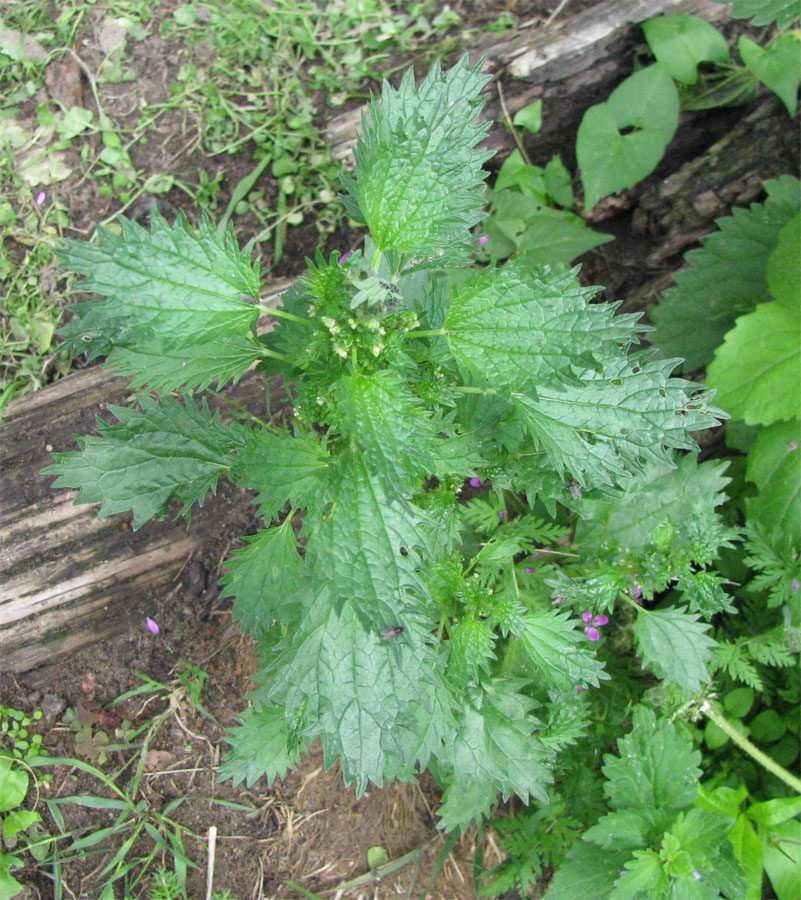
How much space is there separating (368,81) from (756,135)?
1866mm

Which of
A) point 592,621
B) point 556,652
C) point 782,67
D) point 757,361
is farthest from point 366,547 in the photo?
point 782,67

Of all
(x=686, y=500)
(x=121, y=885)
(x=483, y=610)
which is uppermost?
(x=483, y=610)

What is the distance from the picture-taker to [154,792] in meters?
2.87

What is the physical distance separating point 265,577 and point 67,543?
3.45 ft

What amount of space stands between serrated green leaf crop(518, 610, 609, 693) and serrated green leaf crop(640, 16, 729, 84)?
2.58m

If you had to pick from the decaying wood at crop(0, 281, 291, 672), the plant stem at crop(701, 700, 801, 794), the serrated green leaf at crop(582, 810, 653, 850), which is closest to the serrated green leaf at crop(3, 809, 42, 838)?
the decaying wood at crop(0, 281, 291, 672)

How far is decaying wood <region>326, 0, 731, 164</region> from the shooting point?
134 inches

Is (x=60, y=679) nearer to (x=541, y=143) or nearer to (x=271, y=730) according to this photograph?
(x=271, y=730)

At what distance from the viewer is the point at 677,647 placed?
2551 millimetres

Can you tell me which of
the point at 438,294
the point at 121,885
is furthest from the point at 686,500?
the point at 121,885

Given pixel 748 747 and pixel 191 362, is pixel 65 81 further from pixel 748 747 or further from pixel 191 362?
pixel 748 747

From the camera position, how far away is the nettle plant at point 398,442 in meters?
1.62

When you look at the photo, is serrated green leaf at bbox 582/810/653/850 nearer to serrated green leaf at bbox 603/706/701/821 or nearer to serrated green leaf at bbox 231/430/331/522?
serrated green leaf at bbox 603/706/701/821

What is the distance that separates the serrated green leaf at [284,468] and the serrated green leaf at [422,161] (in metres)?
0.55
